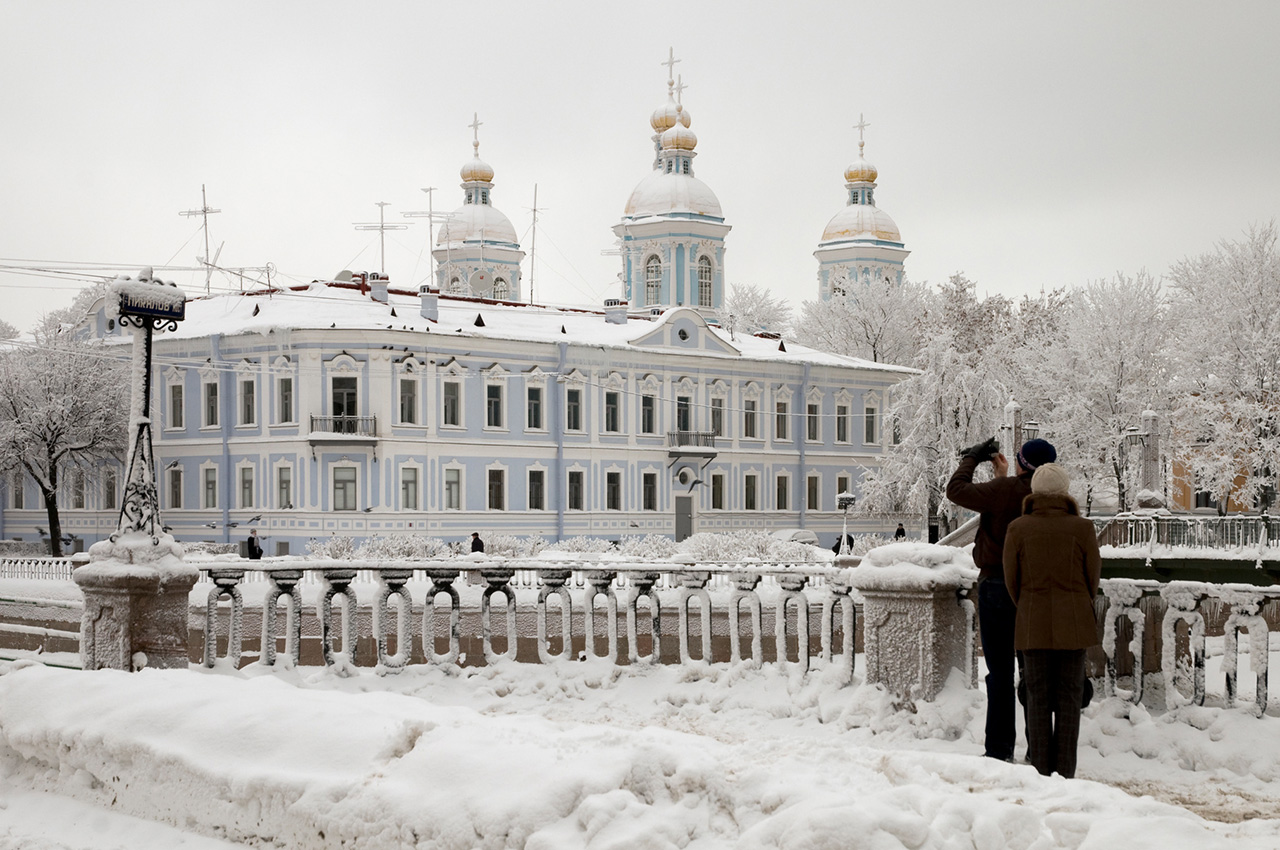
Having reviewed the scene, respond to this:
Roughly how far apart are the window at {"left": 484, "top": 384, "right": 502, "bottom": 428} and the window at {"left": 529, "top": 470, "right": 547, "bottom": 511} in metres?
1.95

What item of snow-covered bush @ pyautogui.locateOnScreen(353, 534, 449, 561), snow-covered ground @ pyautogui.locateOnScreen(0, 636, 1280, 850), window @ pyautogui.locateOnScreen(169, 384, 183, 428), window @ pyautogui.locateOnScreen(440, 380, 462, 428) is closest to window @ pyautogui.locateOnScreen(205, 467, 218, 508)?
window @ pyautogui.locateOnScreen(169, 384, 183, 428)

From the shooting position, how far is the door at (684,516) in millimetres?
44359

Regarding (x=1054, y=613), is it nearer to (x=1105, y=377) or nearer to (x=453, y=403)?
(x=453, y=403)

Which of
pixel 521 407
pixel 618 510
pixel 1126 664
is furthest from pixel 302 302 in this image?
pixel 1126 664

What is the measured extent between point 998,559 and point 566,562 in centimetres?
404

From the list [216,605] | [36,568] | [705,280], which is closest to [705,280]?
[705,280]

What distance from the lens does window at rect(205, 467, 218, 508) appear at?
40094 millimetres

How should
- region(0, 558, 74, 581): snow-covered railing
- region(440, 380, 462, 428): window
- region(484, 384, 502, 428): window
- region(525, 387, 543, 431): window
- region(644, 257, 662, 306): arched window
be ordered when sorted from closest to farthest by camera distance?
region(0, 558, 74, 581): snow-covered railing, region(440, 380, 462, 428): window, region(484, 384, 502, 428): window, region(525, 387, 543, 431): window, region(644, 257, 662, 306): arched window

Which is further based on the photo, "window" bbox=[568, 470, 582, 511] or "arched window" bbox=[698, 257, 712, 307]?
"arched window" bbox=[698, 257, 712, 307]

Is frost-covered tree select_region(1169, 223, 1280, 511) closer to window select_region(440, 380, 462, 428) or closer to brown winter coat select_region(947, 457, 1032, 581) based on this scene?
window select_region(440, 380, 462, 428)

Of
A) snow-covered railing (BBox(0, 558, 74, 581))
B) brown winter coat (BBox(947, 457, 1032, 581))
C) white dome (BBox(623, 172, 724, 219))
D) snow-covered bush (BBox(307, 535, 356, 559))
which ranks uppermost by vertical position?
white dome (BBox(623, 172, 724, 219))

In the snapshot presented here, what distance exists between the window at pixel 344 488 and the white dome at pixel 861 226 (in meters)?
37.8

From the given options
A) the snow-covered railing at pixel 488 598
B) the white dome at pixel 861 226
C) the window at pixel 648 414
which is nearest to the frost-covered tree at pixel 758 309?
the white dome at pixel 861 226

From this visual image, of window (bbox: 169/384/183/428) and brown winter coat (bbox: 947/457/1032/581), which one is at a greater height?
window (bbox: 169/384/183/428)
